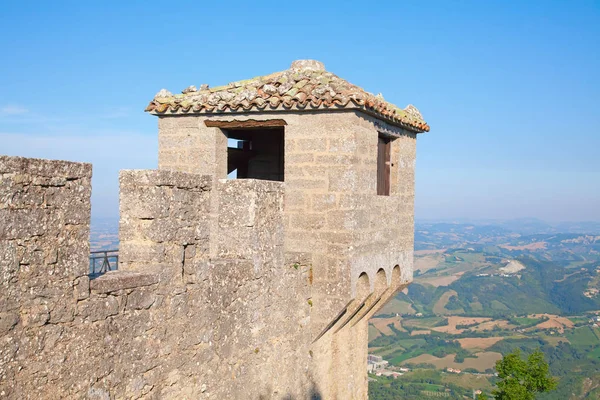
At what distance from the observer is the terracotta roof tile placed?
831 centimetres

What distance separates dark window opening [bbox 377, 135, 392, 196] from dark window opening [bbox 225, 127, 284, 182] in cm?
181

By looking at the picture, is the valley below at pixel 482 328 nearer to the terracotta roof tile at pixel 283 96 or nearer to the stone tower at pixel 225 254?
the stone tower at pixel 225 254

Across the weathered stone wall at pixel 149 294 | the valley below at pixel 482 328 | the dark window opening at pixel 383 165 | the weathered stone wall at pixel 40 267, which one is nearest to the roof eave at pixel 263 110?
the dark window opening at pixel 383 165

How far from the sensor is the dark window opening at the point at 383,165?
10000 mm

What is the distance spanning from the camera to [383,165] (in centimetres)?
1019

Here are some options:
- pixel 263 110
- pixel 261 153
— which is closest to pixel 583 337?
pixel 261 153

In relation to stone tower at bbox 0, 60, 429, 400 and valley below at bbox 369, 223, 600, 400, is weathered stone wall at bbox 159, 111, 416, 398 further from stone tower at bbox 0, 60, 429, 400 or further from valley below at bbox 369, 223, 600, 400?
Result: valley below at bbox 369, 223, 600, 400

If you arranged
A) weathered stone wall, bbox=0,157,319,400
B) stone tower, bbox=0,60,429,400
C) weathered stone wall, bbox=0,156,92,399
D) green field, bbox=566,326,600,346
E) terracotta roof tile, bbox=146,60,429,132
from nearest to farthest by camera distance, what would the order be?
weathered stone wall, bbox=0,156,92,399, weathered stone wall, bbox=0,157,319,400, stone tower, bbox=0,60,429,400, terracotta roof tile, bbox=146,60,429,132, green field, bbox=566,326,600,346

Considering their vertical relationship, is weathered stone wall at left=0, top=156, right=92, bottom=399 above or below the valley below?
above

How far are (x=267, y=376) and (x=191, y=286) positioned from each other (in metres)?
2.11

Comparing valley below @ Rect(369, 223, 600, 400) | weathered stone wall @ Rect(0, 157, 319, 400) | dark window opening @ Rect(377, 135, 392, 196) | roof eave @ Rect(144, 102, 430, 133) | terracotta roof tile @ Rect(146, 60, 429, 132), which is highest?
terracotta roof tile @ Rect(146, 60, 429, 132)

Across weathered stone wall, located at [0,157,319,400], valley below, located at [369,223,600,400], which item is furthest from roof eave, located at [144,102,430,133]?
valley below, located at [369,223,600,400]

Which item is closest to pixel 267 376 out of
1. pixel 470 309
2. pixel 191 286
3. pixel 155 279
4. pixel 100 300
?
pixel 191 286

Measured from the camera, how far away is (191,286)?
566 cm
